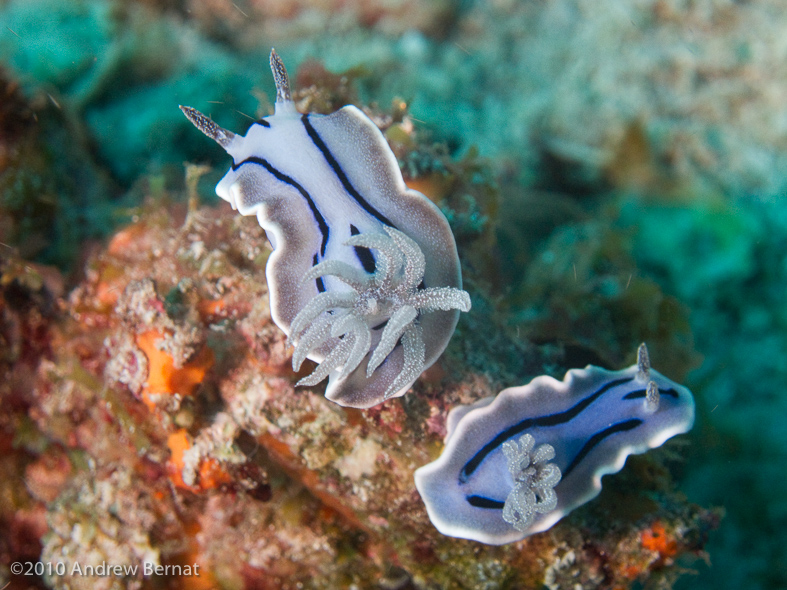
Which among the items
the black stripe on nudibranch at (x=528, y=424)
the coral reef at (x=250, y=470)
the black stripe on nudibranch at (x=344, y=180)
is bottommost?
the coral reef at (x=250, y=470)

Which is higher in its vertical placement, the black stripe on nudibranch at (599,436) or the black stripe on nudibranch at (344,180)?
the black stripe on nudibranch at (344,180)

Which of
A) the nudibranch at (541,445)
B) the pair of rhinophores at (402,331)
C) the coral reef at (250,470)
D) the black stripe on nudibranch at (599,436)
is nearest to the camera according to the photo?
the pair of rhinophores at (402,331)

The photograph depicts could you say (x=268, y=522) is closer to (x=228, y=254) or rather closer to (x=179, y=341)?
(x=179, y=341)

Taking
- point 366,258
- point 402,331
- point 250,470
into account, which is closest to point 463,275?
point 366,258

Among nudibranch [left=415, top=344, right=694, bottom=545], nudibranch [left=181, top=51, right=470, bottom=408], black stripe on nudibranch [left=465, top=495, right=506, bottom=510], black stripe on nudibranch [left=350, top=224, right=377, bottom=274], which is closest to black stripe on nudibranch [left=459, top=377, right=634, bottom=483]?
nudibranch [left=415, top=344, right=694, bottom=545]

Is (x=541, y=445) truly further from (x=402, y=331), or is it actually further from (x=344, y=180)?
(x=344, y=180)

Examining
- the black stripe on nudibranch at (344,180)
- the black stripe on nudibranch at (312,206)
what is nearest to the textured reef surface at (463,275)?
the black stripe on nudibranch at (312,206)

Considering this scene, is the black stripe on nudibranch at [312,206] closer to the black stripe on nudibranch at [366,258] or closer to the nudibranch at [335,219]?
the nudibranch at [335,219]
